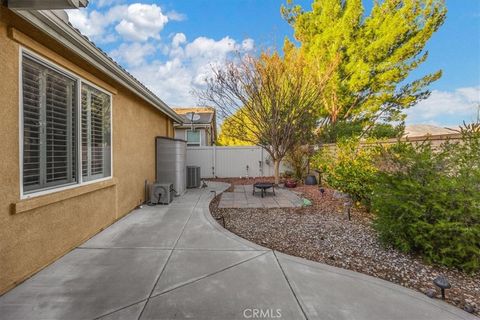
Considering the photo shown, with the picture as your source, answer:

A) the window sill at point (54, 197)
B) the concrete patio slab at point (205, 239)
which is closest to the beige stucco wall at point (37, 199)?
the window sill at point (54, 197)

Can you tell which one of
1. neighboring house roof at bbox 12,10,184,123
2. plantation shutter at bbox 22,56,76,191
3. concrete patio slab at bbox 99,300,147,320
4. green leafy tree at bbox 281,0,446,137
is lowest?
concrete patio slab at bbox 99,300,147,320

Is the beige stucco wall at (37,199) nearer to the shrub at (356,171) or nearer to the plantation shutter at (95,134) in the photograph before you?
the plantation shutter at (95,134)

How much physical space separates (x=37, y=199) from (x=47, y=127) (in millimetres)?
982

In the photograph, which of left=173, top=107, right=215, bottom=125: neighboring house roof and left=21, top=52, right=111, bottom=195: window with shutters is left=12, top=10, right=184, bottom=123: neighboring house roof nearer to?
left=21, top=52, right=111, bottom=195: window with shutters

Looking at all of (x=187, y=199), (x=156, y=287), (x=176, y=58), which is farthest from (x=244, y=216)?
(x=176, y=58)

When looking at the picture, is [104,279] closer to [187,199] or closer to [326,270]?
[326,270]

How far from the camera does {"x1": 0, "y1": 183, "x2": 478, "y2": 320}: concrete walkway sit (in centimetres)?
220

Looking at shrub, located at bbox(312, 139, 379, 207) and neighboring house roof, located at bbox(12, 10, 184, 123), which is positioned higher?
neighboring house roof, located at bbox(12, 10, 184, 123)

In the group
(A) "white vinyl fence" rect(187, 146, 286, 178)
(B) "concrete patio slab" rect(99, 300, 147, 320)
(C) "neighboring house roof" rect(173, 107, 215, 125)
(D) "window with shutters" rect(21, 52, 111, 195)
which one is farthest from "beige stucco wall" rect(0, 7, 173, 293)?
(A) "white vinyl fence" rect(187, 146, 286, 178)

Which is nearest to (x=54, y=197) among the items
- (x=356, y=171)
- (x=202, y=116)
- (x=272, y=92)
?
(x=356, y=171)

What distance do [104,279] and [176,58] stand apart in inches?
457

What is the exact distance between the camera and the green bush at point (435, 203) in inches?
118

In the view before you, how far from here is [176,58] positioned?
39.7ft

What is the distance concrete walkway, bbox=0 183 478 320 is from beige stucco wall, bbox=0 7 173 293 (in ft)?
0.83
